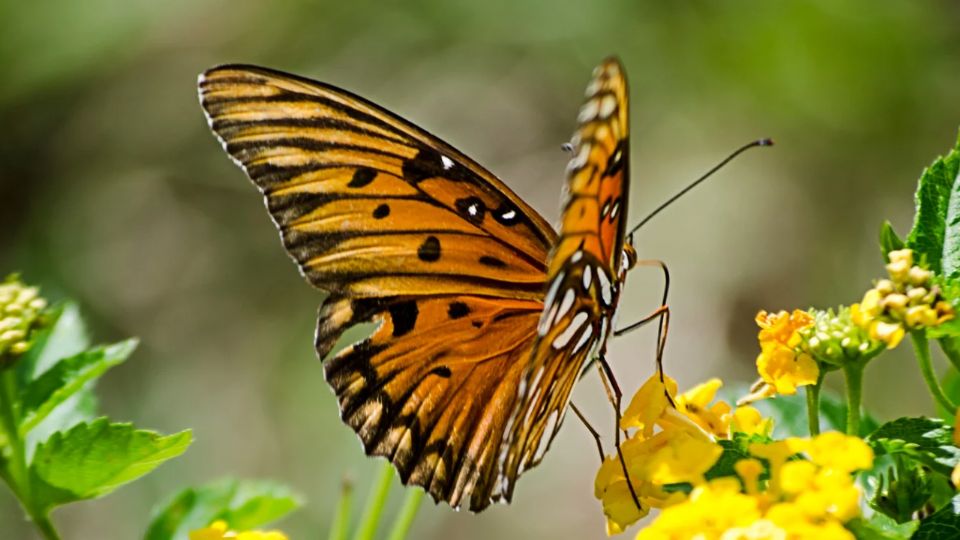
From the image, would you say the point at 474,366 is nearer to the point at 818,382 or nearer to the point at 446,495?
the point at 446,495

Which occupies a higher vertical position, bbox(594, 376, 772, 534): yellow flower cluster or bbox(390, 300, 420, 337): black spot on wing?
bbox(390, 300, 420, 337): black spot on wing

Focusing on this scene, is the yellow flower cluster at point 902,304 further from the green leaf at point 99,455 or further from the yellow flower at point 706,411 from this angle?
the green leaf at point 99,455

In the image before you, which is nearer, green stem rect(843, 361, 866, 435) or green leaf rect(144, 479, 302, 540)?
green stem rect(843, 361, 866, 435)

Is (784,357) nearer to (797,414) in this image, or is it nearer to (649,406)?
(649,406)

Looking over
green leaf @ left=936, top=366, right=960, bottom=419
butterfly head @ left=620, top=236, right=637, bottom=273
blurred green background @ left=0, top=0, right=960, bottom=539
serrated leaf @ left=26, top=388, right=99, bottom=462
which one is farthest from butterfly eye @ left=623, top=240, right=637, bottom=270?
blurred green background @ left=0, top=0, right=960, bottom=539

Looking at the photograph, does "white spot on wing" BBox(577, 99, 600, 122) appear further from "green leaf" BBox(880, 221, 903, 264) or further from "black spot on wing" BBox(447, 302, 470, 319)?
"black spot on wing" BBox(447, 302, 470, 319)

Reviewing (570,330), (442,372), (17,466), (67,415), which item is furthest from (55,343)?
(570,330)
